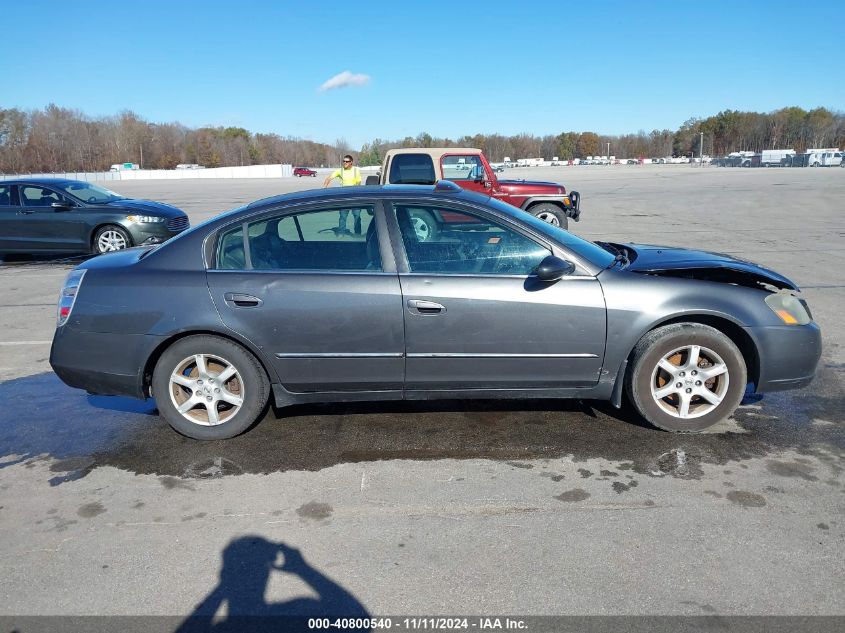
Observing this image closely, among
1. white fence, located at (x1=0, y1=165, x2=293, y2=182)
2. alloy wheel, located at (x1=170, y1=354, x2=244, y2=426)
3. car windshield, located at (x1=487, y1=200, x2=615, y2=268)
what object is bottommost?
alloy wheel, located at (x1=170, y1=354, x2=244, y2=426)

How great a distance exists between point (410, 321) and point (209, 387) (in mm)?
1363

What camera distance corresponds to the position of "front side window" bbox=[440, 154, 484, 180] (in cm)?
1270

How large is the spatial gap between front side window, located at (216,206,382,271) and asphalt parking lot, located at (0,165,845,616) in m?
1.01

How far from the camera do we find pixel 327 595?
2766 millimetres

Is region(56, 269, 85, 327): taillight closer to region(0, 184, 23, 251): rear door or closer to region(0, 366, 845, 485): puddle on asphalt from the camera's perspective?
region(0, 366, 845, 485): puddle on asphalt

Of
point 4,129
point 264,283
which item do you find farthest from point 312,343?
point 4,129

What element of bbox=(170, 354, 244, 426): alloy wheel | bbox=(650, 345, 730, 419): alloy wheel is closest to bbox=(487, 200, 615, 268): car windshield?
bbox=(650, 345, 730, 419): alloy wheel

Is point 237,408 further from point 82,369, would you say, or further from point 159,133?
point 159,133

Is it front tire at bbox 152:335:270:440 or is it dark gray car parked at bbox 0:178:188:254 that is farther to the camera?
dark gray car parked at bbox 0:178:188:254

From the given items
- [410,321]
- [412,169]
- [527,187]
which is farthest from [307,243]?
[527,187]

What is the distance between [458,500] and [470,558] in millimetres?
544

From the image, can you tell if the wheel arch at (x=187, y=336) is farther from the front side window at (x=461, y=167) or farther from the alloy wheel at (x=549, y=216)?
the alloy wheel at (x=549, y=216)

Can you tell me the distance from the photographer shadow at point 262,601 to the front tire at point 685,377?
2333 millimetres

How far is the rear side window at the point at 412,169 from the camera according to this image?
12.5m
